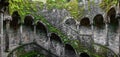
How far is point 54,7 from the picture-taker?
102 feet

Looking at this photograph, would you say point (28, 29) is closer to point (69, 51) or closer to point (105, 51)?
point (69, 51)

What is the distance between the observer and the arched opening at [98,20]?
2977 cm

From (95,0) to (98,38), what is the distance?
453 cm

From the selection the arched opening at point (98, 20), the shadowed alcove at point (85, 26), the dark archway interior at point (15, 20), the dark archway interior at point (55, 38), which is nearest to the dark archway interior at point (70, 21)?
the shadowed alcove at point (85, 26)

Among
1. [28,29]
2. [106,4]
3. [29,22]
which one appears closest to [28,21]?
[29,22]

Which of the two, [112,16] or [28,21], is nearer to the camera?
[112,16]

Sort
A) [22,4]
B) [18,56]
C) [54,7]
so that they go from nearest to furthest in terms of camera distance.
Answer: [18,56], [22,4], [54,7]

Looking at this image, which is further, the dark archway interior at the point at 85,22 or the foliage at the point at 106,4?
the dark archway interior at the point at 85,22

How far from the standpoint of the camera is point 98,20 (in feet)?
99.0

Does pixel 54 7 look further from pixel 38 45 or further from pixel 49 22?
pixel 38 45

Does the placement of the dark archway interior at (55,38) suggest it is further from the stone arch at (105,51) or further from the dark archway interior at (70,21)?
the stone arch at (105,51)

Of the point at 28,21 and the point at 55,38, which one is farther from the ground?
the point at 28,21

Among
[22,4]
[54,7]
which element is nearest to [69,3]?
[54,7]

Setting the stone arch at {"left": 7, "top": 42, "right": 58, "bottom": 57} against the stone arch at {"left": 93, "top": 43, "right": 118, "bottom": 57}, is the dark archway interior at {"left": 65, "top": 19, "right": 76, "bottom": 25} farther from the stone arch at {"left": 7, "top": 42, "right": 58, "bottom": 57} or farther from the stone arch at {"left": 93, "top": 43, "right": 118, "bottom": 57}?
the stone arch at {"left": 7, "top": 42, "right": 58, "bottom": 57}
